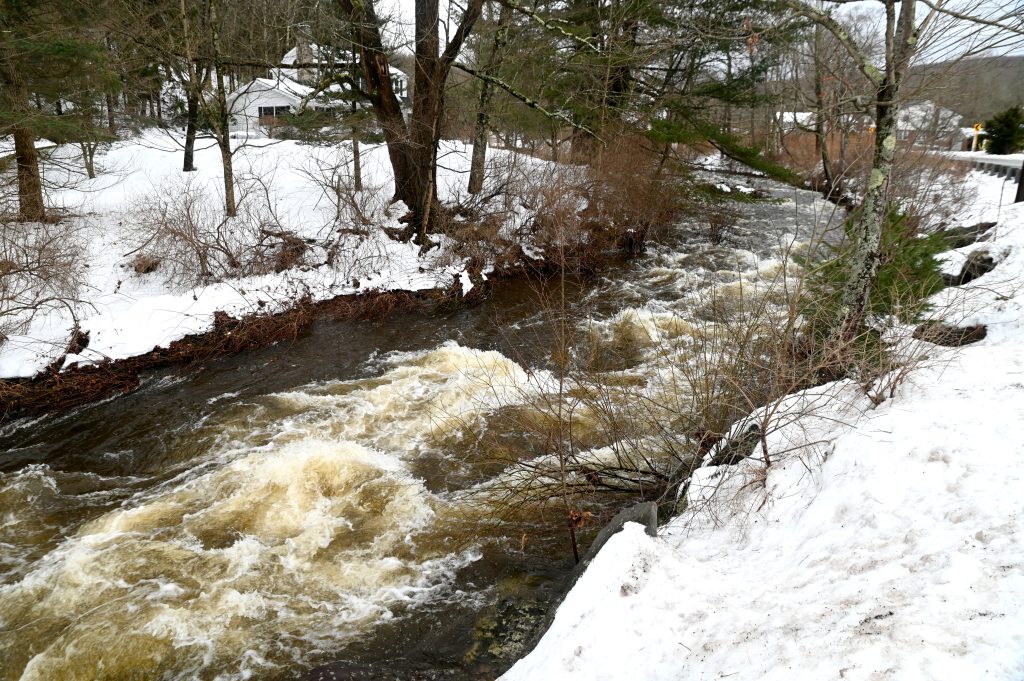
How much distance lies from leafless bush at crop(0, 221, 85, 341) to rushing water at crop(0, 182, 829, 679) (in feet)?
6.88

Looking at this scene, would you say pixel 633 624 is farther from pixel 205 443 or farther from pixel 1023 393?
pixel 205 443

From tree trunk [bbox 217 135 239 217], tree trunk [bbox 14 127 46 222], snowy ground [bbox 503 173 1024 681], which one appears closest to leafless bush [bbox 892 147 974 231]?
snowy ground [bbox 503 173 1024 681]

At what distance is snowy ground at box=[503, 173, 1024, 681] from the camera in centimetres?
251

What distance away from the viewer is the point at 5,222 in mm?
9219

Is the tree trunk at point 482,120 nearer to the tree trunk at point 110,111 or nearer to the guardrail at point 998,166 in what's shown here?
the tree trunk at point 110,111

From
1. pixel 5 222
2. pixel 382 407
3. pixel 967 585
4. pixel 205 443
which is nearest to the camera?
pixel 967 585

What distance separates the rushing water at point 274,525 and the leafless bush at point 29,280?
2096 millimetres

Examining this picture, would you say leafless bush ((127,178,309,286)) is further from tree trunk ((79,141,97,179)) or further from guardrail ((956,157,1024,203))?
guardrail ((956,157,1024,203))

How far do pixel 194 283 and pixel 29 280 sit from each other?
2763 mm

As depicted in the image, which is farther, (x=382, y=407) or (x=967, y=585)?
(x=382, y=407)

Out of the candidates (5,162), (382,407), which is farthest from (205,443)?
(5,162)

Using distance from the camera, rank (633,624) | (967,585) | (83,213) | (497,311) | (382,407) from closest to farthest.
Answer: (967,585), (633,624), (382,407), (497,311), (83,213)

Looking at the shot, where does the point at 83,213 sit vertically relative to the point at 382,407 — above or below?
above

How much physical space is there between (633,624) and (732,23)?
14167mm
